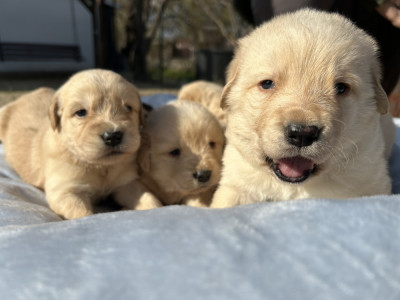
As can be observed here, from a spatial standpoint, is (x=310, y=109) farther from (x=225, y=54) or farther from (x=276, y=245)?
(x=225, y=54)

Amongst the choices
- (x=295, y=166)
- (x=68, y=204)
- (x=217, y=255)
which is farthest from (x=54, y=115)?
(x=217, y=255)

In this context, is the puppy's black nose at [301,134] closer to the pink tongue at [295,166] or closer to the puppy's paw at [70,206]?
the pink tongue at [295,166]

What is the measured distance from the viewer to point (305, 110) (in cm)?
173

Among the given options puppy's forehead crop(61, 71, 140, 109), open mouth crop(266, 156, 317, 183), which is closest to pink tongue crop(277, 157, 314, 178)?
open mouth crop(266, 156, 317, 183)

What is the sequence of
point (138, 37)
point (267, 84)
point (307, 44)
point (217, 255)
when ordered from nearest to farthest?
point (217, 255), point (307, 44), point (267, 84), point (138, 37)

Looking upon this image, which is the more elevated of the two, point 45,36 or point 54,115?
point 54,115

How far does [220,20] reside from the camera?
69.2 feet

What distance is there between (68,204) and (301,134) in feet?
5.38

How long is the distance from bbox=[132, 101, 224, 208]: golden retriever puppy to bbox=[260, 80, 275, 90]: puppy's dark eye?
2.80ft

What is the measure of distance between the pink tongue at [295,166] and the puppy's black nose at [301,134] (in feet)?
0.71

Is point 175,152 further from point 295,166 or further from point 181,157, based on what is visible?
point 295,166

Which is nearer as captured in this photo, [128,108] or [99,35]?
[128,108]

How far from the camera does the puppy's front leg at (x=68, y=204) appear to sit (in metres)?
2.53

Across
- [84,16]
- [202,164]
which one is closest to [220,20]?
[84,16]
